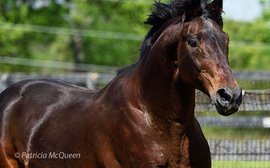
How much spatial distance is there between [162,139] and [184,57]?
24.3 inches

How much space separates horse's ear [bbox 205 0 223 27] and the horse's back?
132cm

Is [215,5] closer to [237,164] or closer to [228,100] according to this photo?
[228,100]

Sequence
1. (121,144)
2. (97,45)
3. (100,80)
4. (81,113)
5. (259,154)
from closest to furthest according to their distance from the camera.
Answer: (121,144)
(81,113)
(259,154)
(100,80)
(97,45)

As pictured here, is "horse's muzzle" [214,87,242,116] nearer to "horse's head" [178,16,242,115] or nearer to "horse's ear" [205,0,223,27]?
"horse's head" [178,16,242,115]

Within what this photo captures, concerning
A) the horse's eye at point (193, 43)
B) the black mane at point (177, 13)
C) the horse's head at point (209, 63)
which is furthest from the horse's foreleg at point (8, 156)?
the horse's eye at point (193, 43)

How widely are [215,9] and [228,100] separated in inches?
31.5

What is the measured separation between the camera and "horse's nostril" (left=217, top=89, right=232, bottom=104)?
4172 mm

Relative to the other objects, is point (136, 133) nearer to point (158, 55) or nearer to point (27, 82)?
point (158, 55)

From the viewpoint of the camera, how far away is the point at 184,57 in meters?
4.59

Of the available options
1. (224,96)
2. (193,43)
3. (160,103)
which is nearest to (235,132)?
(160,103)

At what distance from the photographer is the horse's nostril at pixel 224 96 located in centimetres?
417

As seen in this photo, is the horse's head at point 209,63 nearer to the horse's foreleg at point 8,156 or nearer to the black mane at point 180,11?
Answer: the black mane at point 180,11

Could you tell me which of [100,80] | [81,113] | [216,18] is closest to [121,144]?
[81,113]

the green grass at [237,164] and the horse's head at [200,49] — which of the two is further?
the green grass at [237,164]
